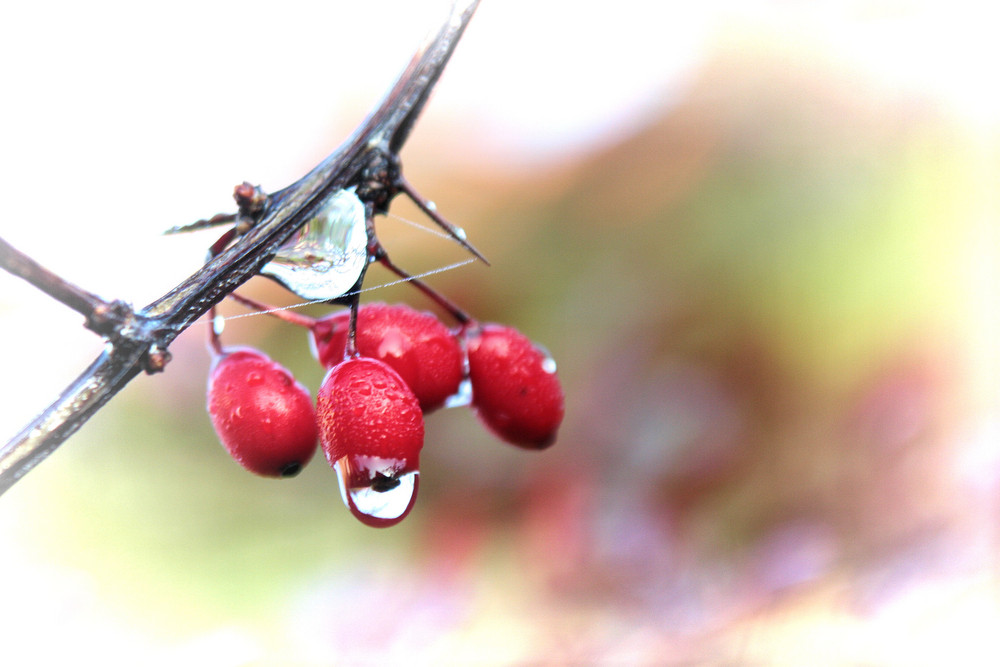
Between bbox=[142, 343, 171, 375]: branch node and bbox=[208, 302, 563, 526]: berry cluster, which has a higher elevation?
bbox=[208, 302, 563, 526]: berry cluster

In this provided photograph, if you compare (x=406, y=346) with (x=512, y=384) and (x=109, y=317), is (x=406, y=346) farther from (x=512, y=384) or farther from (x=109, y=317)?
(x=109, y=317)

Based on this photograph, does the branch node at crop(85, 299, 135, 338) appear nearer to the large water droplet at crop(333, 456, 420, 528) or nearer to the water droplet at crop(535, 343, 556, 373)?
the large water droplet at crop(333, 456, 420, 528)

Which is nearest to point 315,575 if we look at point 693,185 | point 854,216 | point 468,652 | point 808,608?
point 468,652

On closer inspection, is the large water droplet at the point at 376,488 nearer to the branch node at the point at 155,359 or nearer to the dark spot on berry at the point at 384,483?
the dark spot on berry at the point at 384,483

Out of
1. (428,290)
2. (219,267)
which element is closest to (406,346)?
(428,290)

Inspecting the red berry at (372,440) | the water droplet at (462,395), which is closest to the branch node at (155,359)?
the red berry at (372,440)

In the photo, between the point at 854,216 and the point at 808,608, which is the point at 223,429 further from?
the point at 854,216

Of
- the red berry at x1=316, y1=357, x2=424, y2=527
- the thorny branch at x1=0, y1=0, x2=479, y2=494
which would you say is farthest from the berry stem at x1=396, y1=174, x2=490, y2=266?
the red berry at x1=316, y1=357, x2=424, y2=527
